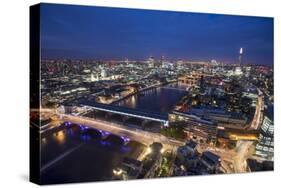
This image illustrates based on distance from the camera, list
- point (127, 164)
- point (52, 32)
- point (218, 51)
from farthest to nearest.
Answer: point (218, 51) → point (127, 164) → point (52, 32)

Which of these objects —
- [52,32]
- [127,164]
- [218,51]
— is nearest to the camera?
[52,32]

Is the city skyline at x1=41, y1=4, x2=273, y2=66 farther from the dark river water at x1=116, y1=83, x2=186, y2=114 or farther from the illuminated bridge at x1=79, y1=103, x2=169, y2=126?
the illuminated bridge at x1=79, y1=103, x2=169, y2=126

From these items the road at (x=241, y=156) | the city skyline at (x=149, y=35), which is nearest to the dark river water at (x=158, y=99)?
the city skyline at (x=149, y=35)

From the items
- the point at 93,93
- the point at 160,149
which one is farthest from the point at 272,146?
the point at 93,93

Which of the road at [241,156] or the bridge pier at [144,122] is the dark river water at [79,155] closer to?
the bridge pier at [144,122]

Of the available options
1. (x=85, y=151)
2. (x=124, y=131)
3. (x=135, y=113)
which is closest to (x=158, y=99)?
(x=135, y=113)

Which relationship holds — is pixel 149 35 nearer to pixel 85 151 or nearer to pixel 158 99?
pixel 158 99

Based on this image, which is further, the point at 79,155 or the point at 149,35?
the point at 149,35

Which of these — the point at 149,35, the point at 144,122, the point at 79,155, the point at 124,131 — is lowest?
the point at 79,155
